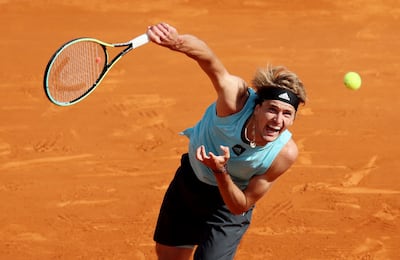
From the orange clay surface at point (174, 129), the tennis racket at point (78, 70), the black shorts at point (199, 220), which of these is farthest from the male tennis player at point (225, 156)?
the orange clay surface at point (174, 129)

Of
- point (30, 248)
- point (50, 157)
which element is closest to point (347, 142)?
point (50, 157)

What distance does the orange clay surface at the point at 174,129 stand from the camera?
688 cm

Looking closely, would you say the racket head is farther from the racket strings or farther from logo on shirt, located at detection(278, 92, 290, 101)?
logo on shirt, located at detection(278, 92, 290, 101)

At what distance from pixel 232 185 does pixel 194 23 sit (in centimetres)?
756

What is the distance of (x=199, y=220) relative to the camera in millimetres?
5168

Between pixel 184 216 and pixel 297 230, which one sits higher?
pixel 184 216

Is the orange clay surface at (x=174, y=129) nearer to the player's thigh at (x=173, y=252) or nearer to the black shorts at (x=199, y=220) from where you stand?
the player's thigh at (x=173, y=252)

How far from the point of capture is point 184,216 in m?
5.23

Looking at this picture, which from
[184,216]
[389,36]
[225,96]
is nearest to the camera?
[225,96]

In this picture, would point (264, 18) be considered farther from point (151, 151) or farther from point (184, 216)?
point (184, 216)

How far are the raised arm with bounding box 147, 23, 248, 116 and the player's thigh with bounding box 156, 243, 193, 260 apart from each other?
3.81 feet

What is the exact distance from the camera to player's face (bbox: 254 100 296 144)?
4488 millimetres

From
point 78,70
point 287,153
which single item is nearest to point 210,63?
point 287,153

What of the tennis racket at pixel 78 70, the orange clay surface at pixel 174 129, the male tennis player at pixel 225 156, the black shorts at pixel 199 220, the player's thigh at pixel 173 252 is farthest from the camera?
the orange clay surface at pixel 174 129
